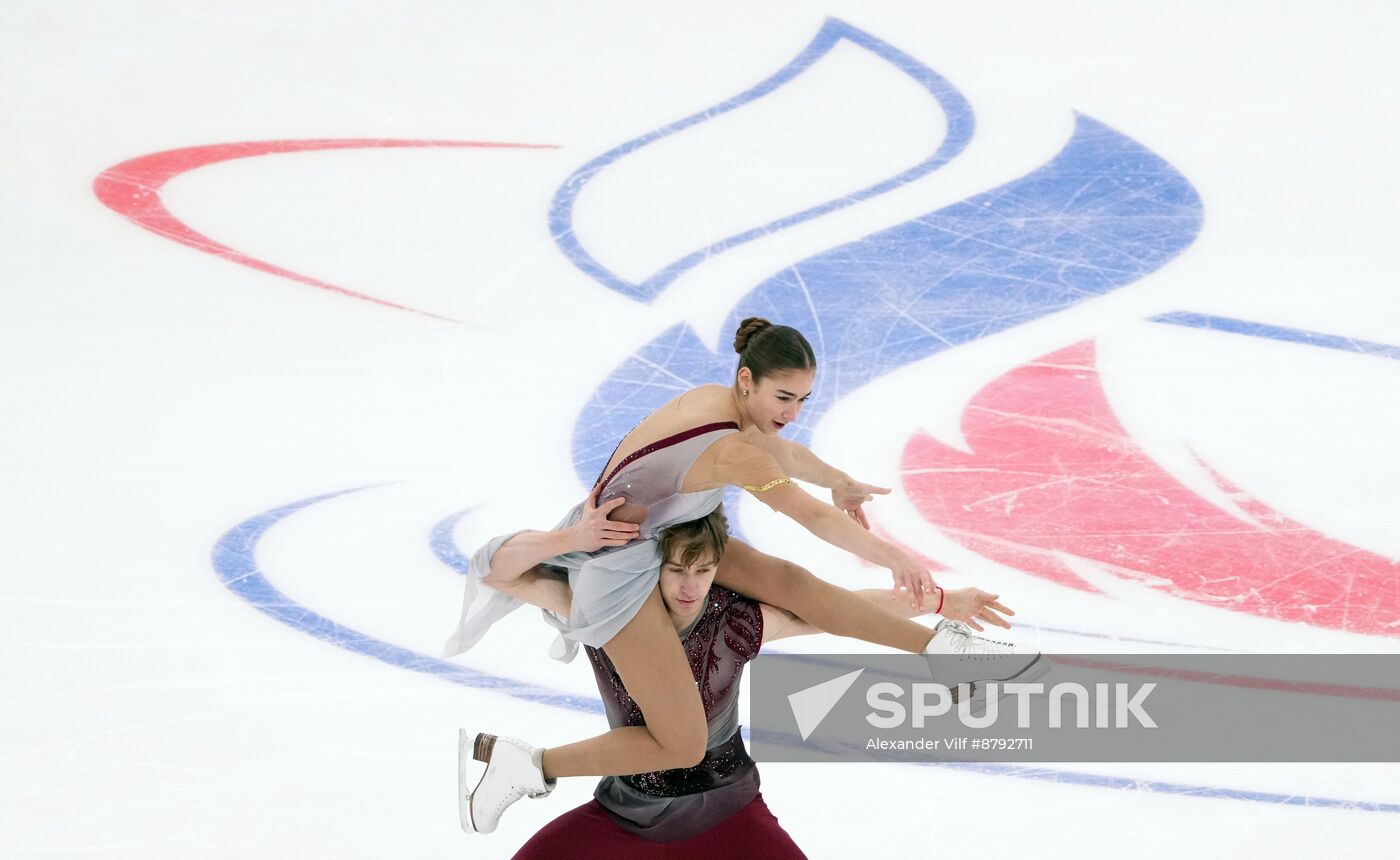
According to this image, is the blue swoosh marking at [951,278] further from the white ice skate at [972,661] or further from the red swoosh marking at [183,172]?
the white ice skate at [972,661]

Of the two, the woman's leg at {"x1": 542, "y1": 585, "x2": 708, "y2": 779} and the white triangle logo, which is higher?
the woman's leg at {"x1": 542, "y1": 585, "x2": 708, "y2": 779}

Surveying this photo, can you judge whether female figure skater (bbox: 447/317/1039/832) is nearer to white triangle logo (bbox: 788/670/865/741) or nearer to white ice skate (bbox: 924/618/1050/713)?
white ice skate (bbox: 924/618/1050/713)

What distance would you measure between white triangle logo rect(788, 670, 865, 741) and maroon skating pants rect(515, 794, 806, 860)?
135cm

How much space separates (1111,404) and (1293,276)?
1.52 metres

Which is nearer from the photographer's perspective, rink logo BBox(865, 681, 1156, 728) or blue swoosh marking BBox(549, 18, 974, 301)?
rink logo BBox(865, 681, 1156, 728)

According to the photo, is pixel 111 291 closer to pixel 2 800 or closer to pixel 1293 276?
pixel 2 800

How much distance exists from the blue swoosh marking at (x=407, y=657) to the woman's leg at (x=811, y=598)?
1.08 meters

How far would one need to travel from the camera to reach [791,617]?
13.1 ft

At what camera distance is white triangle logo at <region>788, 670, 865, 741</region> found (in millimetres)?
5203

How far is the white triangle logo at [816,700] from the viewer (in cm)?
520

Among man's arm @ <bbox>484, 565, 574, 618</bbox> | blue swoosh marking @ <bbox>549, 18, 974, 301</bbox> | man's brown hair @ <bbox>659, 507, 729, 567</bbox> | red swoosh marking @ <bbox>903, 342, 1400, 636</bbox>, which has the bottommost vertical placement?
red swoosh marking @ <bbox>903, 342, 1400, 636</bbox>

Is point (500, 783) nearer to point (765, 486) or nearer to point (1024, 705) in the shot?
point (765, 486)

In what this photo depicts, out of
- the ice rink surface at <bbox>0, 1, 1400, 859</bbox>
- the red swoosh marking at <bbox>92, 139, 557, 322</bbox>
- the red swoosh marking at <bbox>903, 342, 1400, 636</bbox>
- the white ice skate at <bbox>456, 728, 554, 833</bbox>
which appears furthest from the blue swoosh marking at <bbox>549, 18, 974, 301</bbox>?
the white ice skate at <bbox>456, 728, 554, 833</bbox>

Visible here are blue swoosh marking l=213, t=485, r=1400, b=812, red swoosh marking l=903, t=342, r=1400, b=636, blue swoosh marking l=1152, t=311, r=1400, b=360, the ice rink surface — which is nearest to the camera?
blue swoosh marking l=213, t=485, r=1400, b=812
